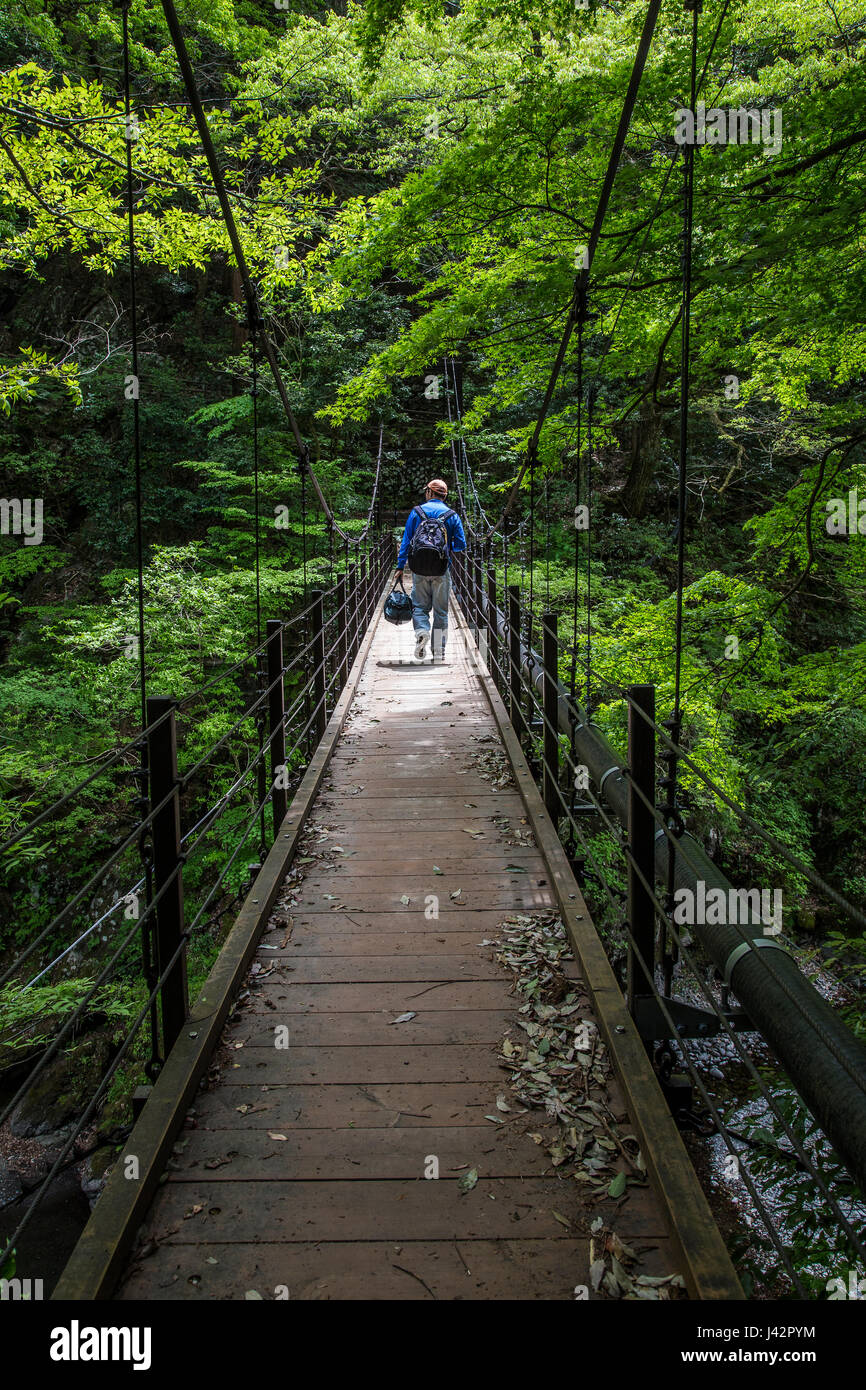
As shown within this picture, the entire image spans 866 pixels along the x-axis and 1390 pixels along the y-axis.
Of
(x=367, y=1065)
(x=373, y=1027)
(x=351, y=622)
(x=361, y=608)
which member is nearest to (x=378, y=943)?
(x=373, y=1027)

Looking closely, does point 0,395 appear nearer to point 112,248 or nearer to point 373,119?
point 112,248

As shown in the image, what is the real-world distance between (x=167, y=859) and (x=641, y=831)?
1.31 metres

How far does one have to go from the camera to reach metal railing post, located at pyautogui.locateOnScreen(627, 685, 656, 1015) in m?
2.22

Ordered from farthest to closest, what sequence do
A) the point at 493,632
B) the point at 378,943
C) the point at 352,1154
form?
the point at 493,632 < the point at 378,943 < the point at 352,1154

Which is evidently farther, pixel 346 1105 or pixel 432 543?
pixel 432 543

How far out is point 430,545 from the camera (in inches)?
274

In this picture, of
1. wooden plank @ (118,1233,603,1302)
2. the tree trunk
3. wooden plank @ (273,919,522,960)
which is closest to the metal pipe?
wooden plank @ (118,1233,603,1302)

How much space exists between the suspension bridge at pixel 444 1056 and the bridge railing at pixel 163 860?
0.02 metres

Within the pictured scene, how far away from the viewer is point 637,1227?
1.70 m

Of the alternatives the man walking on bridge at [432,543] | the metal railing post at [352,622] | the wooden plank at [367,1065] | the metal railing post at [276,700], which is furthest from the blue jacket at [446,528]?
the wooden plank at [367,1065]

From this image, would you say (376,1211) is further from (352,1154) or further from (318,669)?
(318,669)
